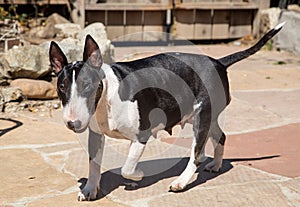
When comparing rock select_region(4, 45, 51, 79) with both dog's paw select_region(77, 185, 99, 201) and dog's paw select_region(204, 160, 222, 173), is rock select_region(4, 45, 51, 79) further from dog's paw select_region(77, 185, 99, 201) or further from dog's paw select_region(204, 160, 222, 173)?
dog's paw select_region(77, 185, 99, 201)

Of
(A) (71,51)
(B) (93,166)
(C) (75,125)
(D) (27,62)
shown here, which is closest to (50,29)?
(A) (71,51)

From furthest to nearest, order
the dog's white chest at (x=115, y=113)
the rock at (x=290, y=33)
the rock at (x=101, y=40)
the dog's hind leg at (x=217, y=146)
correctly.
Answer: the rock at (x=290, y=33) → the rock at (x=101, y=40) → the dog's hind leg at (x=217, y=146) → the dog's white chest at (x=115, y=113)

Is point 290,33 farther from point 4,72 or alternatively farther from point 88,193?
point 88,193

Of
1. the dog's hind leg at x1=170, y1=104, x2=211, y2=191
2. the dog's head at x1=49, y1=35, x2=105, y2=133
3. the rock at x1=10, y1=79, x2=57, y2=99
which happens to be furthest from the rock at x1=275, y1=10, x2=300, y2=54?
the dog's head at x1=49, y1=35, x2=105, y2=133

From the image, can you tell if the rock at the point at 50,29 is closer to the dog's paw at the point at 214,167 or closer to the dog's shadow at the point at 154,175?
the dog's shadow at the point at 154,175

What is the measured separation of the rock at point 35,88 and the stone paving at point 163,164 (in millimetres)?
322

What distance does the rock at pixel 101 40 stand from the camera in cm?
761

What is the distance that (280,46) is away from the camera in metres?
10.7

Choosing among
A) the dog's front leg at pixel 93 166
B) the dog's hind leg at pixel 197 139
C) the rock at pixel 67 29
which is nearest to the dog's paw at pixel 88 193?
the dog's front leg at pixel 93 166

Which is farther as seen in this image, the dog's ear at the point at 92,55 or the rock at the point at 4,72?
the rock at the point at 4,72

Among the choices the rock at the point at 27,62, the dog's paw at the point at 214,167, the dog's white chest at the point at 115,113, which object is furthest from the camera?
the rock at the point at 27,62

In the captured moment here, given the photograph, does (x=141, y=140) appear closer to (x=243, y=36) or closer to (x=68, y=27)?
(x=68, y=27)

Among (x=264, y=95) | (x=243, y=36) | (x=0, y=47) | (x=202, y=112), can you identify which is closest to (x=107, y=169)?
(x=202, y=112)

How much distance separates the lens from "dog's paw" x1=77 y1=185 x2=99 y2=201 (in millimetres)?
3869
